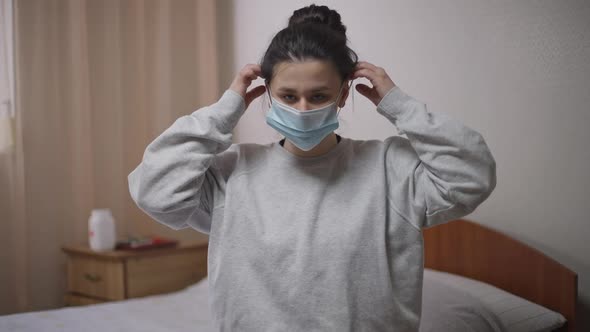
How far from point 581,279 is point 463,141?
860 mm

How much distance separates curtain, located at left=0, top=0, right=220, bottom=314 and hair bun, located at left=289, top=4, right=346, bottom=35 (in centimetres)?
198

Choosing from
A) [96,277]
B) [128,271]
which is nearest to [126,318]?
[128,271]

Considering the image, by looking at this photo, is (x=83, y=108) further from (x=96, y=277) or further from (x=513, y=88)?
(x=513, y=88)

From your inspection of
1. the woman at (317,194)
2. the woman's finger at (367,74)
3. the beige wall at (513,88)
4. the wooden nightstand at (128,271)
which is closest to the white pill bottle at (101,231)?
the wooden nightstand at (128,271)

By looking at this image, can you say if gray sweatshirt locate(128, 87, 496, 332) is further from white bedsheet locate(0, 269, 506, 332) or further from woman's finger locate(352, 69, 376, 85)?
white bedsheet locate(0, 269, 506, 332)

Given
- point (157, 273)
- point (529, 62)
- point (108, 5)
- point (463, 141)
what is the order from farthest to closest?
point (108, 5) → point (157, 273) → point (529, 62) → point (463, 141)

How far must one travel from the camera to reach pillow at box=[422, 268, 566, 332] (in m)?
1.75

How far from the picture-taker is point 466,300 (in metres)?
1.81

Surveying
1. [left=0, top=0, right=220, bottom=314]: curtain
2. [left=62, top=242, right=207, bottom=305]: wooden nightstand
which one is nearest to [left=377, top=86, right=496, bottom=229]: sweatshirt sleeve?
[left=62, top=242, right=207, bottom=305]: wooden nightstand

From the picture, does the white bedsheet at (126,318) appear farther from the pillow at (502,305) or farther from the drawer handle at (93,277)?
the pillow at (502,305)

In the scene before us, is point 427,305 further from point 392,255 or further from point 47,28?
point 47,28

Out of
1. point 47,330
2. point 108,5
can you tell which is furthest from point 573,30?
point 108,5

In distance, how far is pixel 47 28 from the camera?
9.90 feet

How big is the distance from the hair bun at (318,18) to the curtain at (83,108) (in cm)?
198
